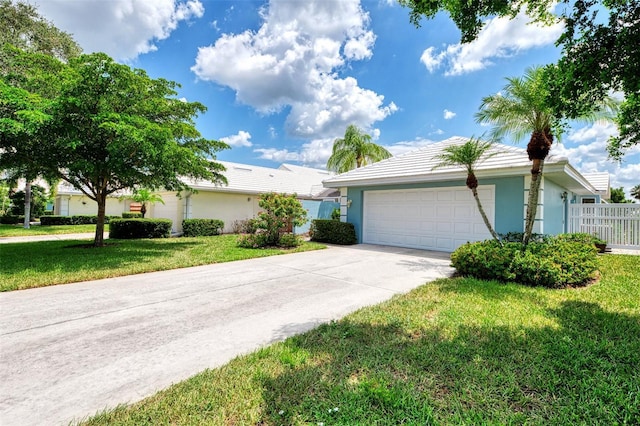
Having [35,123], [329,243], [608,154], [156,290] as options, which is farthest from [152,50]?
[608,154]

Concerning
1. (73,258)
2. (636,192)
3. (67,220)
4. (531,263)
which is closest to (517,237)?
(531,263)

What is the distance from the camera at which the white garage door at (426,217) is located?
1016cm

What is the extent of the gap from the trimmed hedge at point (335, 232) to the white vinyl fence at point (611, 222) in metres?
8.84

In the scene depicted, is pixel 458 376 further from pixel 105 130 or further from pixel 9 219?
pixel 9 219

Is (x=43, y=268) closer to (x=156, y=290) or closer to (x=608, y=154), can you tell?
(x=156, y=290)

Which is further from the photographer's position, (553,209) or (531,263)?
(553,209)

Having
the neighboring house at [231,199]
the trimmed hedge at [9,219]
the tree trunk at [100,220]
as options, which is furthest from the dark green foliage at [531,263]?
the trimmed hedge at [9,219]

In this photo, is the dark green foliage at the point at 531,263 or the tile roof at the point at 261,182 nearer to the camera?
the dark green foliage at the point at 531,263

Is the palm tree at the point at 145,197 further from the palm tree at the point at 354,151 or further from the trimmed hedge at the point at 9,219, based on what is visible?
the palm tree at the point at 354,151

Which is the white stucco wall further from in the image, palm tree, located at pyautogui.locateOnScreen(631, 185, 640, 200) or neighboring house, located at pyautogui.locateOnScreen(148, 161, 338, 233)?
palm tree, located at pyautogui.locateOnScreen(631, 185, 640, 200)

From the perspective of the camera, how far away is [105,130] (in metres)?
8.35

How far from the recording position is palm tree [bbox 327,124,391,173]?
22.8 metres

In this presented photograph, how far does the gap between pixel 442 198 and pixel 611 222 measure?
6.26 metres

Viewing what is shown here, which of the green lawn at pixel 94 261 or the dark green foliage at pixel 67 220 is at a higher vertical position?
the dark green foliage at pixel 67 220
